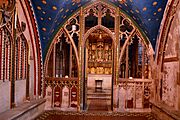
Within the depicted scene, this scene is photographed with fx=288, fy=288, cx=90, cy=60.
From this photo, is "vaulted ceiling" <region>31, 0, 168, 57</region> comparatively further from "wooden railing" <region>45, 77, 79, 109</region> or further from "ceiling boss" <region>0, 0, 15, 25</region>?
"ceiling boss" <region>0, 0, 15, 25</region>

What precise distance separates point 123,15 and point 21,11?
3064 millimetres

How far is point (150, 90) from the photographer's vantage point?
796 centimetres

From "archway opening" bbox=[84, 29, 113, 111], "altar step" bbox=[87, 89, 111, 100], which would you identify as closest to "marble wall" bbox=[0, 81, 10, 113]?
"altar step" bbox=[87, 89, 111, 100]

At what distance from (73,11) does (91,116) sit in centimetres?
293

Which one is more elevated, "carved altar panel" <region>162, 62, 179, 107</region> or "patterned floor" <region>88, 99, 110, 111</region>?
"carved altar panel" <region>162, 62, 179, 107</region>

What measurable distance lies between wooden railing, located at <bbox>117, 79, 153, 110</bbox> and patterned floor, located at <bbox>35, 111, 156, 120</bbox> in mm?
523

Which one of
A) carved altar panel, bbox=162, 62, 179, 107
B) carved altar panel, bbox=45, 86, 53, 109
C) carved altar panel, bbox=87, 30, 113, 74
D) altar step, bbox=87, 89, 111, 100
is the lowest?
altar step, bbox=87, 89, 111, 100

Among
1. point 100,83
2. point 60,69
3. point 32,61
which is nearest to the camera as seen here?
point 32,61

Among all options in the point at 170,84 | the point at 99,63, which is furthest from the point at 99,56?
the point at 170,84

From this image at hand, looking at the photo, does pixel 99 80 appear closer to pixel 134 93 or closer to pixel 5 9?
pixel 134 93

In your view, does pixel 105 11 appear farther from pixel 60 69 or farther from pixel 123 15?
pixel 60 69

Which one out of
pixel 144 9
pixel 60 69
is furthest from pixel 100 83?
pixel 144 9

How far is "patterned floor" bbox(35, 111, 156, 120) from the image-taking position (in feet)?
22.5

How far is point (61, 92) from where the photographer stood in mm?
8102
